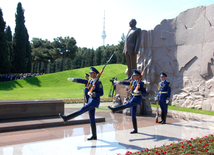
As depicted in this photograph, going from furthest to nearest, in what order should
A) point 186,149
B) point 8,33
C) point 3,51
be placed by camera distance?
point 8,33, point 3,51, point 186,149

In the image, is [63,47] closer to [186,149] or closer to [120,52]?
[120,52]

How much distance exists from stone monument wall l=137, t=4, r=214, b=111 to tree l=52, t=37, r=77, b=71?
32.0 m

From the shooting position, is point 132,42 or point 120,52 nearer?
point 132,42

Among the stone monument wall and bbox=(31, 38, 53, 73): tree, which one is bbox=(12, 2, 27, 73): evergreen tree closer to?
bbox=(31, 38, 53, 73): tree

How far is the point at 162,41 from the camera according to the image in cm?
1354

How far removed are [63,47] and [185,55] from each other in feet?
117

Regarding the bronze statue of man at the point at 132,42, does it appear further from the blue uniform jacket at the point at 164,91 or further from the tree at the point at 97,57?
the tree at the point at 97,57

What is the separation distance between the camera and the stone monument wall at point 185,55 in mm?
11086

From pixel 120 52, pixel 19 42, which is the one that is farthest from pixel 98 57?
pixel 19 42

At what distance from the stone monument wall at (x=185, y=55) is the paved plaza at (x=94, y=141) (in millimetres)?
4875

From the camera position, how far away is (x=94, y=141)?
4.90 meters

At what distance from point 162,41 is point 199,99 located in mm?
4562

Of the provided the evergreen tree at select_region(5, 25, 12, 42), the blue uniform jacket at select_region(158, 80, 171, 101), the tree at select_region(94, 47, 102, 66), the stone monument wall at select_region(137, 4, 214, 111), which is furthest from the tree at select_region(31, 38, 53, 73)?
the blue uniform jacket at select_region(158, 80, 171, 101)

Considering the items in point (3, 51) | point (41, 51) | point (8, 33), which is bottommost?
point (3, 51)
